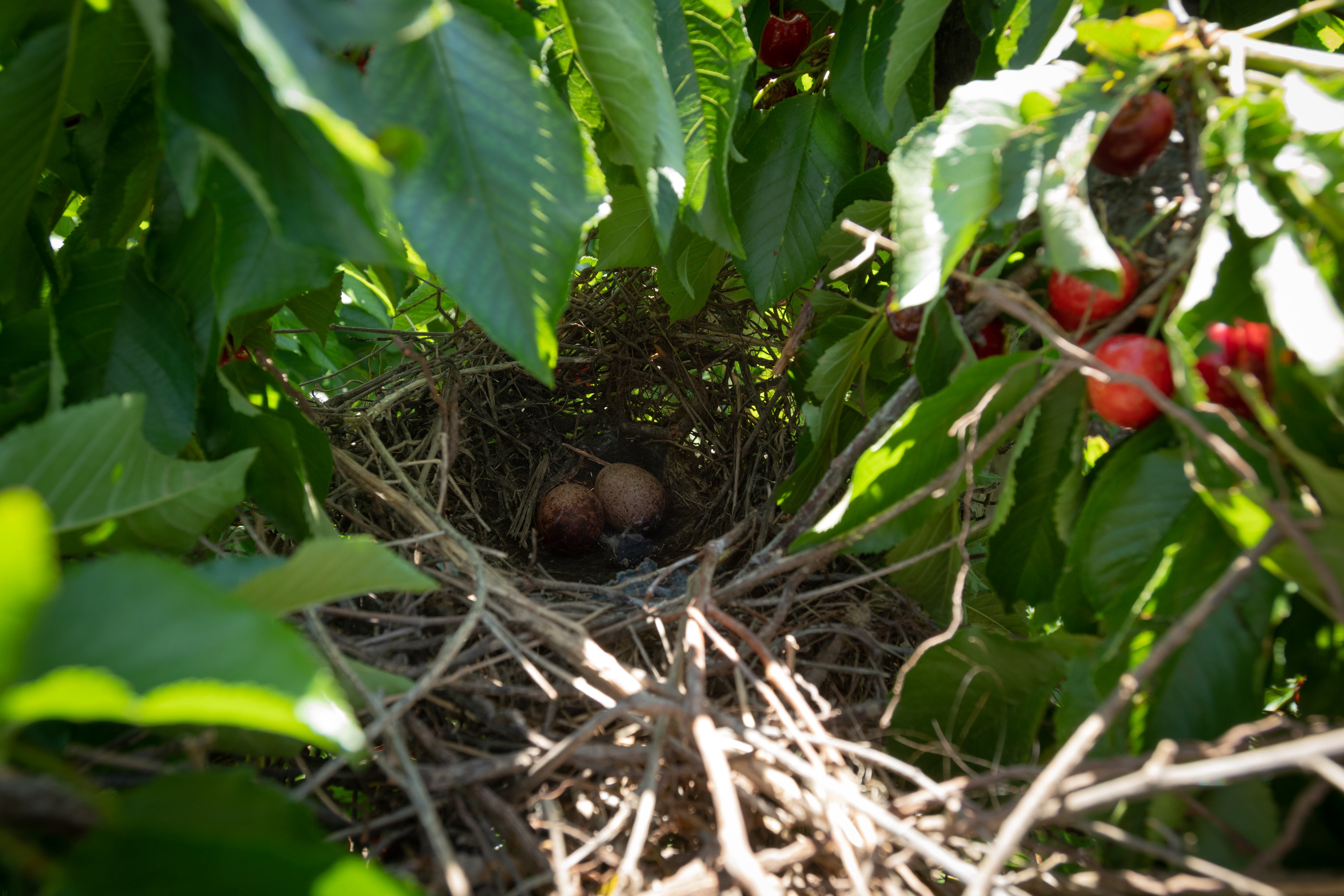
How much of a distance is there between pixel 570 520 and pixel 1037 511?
0.90 metres

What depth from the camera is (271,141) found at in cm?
47

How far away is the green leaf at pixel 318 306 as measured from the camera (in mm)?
1009

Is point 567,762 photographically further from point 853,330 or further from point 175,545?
point 853,330

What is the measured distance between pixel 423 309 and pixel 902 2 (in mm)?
1266

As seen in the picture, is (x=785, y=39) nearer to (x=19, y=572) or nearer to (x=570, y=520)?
(x=570, y=520)

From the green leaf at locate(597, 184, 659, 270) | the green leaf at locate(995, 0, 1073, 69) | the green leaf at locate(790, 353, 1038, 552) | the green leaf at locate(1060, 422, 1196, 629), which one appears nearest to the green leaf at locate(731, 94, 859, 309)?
the green leaf at locate(597, 184, 659, 270)

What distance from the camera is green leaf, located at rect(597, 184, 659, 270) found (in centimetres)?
109

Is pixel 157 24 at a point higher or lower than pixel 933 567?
higher

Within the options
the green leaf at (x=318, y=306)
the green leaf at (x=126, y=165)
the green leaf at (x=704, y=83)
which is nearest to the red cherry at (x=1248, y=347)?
the green leaf at (x=704, y=83)

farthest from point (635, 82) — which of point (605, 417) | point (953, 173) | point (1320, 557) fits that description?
point (605, 417)

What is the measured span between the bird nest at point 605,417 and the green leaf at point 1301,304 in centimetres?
82

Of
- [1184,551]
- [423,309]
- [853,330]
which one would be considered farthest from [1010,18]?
[423,309]

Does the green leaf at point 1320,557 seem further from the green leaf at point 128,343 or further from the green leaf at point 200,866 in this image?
the green leaf at point 128,343

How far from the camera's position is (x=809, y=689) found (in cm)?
65
